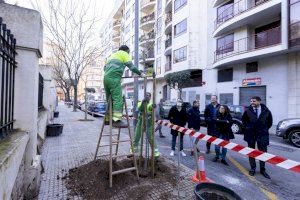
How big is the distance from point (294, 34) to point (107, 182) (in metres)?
15.2

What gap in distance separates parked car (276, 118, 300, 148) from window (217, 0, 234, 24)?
13.3 m

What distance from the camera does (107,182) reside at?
4527 mm

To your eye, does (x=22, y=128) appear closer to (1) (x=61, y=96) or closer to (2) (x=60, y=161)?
(2) (x=60, y=161)

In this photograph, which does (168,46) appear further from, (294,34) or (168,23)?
(294,34)

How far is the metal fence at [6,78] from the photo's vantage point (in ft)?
10.4

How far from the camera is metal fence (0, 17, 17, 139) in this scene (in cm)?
318

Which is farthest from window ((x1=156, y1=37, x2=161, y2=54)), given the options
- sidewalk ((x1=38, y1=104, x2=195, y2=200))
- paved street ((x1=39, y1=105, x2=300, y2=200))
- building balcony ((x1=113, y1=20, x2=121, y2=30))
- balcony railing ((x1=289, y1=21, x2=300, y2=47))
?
paved street ((x1=39, y1=105, x2=300, y2=200))

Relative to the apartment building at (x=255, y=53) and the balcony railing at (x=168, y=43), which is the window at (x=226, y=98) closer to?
the apartment building at (x=255, y=53)

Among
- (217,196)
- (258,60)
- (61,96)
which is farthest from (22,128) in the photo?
(61,96)

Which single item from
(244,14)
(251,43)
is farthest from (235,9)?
(251,43)

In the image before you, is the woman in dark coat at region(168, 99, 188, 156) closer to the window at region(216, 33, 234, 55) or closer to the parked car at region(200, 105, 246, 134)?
the parked car at region(200, 105, 246, 134)

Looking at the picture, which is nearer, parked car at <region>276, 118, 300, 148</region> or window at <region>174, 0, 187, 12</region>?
parked car at <region>276, 118, 300, 148</region>

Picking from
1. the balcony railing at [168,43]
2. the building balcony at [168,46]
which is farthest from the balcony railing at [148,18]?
the building balcony at [168,46]

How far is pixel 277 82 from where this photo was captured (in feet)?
60.2
